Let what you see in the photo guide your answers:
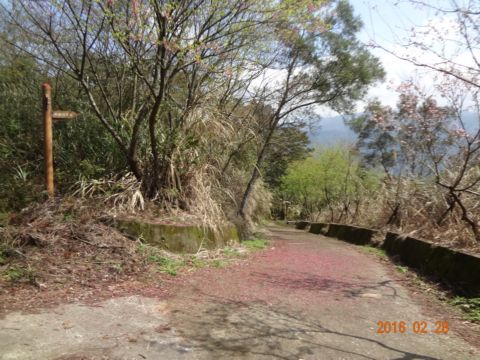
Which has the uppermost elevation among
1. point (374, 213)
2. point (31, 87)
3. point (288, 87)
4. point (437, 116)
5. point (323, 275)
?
point (288, 87)

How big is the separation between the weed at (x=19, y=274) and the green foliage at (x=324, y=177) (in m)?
17.0

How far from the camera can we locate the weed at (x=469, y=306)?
4595 millimetres

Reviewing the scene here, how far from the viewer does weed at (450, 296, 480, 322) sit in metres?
4.60

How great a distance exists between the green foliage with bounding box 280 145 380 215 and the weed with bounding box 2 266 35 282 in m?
17.0

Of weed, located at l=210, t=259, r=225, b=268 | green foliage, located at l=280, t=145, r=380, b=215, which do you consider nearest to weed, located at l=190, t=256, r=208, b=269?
weed, located at l=210, t=259, r=225, b=268

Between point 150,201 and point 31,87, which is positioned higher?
point 31,87

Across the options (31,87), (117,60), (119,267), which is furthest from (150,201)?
(31,87)

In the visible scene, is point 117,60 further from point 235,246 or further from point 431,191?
point 431,191

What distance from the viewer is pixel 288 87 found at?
13430mm

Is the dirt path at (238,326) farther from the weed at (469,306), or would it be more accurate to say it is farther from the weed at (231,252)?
the weed at (231,252)

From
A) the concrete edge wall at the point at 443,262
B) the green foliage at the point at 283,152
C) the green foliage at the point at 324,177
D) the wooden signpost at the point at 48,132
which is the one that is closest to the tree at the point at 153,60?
the wooden signpost at the point at 48,132

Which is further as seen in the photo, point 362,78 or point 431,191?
point 362,78

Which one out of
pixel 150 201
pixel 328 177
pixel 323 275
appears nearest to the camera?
pixel 323 275

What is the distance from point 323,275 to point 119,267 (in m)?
3.07
